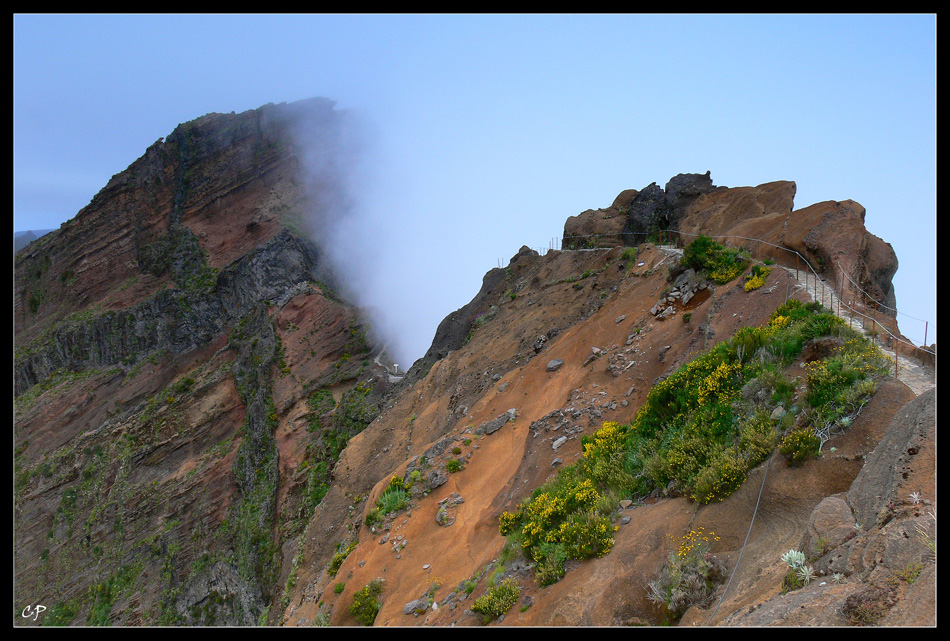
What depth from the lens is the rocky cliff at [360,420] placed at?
24.9 feet

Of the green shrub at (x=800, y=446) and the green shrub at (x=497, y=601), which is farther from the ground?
the green shrub at (x=497, y=601)

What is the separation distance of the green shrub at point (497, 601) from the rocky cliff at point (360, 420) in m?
0.13

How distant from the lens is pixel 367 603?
41.4 ft

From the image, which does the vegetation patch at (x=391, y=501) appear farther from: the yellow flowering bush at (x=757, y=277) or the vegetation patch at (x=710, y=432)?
the yellow flowering bush at (x=757, y=277)

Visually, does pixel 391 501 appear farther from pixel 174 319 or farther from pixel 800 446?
pixel 174 319

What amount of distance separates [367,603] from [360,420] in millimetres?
21947

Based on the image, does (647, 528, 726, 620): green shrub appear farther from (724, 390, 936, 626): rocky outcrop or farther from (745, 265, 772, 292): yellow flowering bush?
(745, 265, 772, 292): yellow flowering bush

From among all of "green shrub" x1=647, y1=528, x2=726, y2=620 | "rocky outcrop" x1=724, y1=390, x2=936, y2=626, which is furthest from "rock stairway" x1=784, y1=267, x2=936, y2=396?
"green shrub" x1=647, y1=528, x2=726, y2=620

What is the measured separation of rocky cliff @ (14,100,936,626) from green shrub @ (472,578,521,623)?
0.13 meters

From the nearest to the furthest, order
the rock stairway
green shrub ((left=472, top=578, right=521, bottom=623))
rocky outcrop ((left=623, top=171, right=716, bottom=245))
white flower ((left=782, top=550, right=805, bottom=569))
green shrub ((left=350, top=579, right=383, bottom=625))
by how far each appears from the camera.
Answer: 1. white flower ((left=782, top=550, right=805, bottom=569))
2. the rock stairway
3. green shrub ((left=472, top=578, right=521, bottom=623))
4. green shrub ((left=350, top=579, right=383, bottom=625))
5. rocky outcrop ((left=623, top=171, right=716, bottom=245))

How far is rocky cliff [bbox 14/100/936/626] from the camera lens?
759cm

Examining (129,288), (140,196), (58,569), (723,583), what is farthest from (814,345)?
(140,196)

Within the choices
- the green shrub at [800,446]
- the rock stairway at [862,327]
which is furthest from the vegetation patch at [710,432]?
the rock stairway at [862,327]

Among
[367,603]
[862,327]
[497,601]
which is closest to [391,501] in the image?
[367,603]
